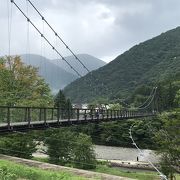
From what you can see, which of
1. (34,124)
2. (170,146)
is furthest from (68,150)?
(34,124)

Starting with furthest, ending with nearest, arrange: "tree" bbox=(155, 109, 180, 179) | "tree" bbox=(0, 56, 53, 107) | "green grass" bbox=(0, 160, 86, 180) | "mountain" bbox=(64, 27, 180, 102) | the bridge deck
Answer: "mountain" bbox=(64, 27, 180, 102) < "tree" bbox=(0, 56, 53, 107) < "tree" bbox=(155, 109, 180, 179) < the bridge deck < "green grass" bbox=(0, 160, 86, 180)

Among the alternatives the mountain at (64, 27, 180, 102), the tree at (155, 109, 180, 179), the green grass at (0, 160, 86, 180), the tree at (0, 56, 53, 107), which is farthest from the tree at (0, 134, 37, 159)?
the mountain at (64, 27, 180, 102)

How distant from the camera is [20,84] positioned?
122 feet

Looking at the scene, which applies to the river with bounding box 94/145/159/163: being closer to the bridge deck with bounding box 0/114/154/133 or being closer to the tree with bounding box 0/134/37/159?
the tree with bounding box 0/134/37/159

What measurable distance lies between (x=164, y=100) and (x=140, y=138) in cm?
3637

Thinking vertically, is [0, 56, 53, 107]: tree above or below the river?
Result: above

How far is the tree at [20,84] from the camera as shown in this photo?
33812 mm

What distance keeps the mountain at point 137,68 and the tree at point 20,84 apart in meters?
109

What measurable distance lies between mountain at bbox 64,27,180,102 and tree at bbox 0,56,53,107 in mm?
109435

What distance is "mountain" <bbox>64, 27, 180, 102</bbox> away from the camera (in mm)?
159750

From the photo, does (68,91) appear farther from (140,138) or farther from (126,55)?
(140,138)

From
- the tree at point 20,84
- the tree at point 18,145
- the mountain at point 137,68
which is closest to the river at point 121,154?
the tree at point 20,84

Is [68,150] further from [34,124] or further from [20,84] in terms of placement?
[34,124]

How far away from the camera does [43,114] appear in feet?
67.9
